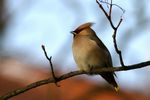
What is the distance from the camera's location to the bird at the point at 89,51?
4648 mm

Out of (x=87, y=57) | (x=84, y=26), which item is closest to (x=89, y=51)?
(x=87, y=57)

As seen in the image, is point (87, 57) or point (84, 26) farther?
point (84, 26)

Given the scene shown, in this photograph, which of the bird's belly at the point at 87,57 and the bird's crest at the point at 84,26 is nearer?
the bird's belly at the point at 87,57

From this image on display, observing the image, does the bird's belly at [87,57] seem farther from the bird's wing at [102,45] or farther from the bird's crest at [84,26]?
the bird's crest at [84,26]

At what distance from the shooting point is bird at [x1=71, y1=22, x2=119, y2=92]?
15.3 feet

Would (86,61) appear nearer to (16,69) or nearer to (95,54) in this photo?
(95,54)

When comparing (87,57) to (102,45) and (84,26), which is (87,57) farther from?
(84,26)

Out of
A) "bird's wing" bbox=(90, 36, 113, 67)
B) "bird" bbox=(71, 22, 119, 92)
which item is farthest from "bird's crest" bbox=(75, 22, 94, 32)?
"bird's wing" bbox=(90, 36, 113, 67)

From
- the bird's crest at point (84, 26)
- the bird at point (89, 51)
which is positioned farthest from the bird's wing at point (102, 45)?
the bird's crest at point (84, 26)

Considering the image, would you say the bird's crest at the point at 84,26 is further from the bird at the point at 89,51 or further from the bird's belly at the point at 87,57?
the bird's belly at the point at 87,57

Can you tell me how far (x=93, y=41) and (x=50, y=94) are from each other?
36.7 inches

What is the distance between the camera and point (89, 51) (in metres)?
4.80

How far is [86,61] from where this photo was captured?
4688mm

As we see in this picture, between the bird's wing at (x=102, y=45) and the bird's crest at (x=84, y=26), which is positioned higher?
the bird's crest at (x=84, y=26)
